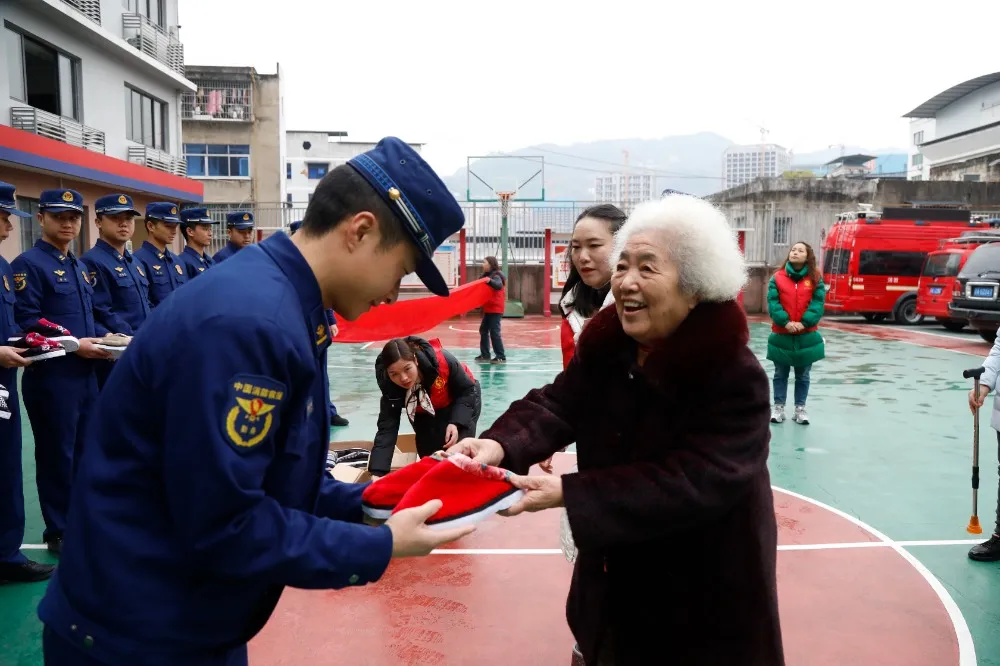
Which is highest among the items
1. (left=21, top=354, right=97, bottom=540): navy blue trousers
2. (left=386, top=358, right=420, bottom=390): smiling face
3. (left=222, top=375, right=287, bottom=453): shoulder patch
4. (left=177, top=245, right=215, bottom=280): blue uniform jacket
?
(left=177, top=245, right=215, bottom=280): blue uniform jacket

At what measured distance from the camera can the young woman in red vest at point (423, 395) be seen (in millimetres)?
4441

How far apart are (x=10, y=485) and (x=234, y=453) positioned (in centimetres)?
363

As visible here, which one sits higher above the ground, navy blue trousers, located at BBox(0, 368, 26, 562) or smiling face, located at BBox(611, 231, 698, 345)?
smiling face, located at BBox(611, 231, 698, 345)

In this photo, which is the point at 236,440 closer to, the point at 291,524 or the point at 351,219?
the point at 291,524

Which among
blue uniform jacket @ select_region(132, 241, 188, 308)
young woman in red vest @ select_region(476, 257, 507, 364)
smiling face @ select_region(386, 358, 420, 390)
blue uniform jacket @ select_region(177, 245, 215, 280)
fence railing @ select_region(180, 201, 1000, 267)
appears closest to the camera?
smiling face @ select_region(386, 358, 420, 390)

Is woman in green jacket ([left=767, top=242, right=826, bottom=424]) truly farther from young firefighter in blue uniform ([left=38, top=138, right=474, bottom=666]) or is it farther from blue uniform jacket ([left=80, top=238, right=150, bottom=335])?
young firefighter in blue uniform ([left=38, top=138, right=474, bottom=666])

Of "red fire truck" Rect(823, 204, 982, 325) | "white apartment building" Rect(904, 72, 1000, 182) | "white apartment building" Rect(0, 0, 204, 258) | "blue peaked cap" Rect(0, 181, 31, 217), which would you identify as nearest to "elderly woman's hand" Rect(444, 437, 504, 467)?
"blue peaked cap" Rect(0, 181, 31, 217)

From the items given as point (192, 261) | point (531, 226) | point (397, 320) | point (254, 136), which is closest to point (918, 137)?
point (531, 226)

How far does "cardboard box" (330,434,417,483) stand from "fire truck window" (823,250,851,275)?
15899 mm

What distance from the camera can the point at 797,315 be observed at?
7488mm

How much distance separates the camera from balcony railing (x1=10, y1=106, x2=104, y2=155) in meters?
15.2

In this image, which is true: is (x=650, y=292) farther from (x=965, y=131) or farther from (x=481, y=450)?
(x=965, y=131)

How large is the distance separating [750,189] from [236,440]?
2901 centimetres

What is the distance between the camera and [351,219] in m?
1.48
